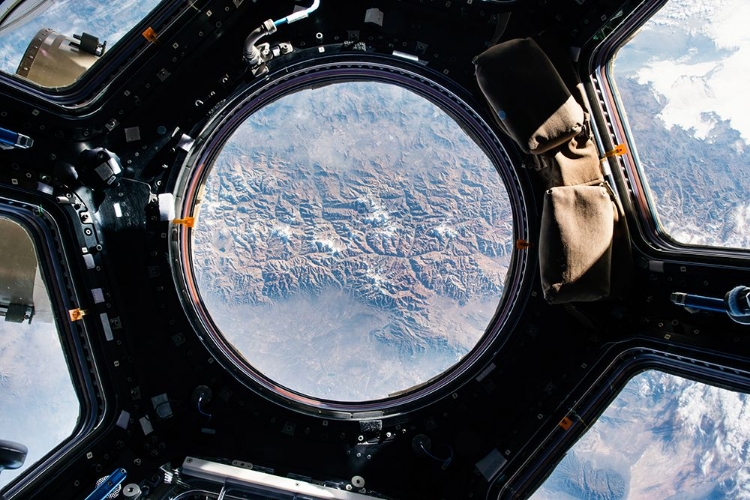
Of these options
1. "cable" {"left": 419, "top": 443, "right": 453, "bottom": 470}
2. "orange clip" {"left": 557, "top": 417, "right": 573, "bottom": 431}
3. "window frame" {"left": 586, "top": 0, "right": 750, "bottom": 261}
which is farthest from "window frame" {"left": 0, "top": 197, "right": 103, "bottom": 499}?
"window frame" {"left": 586, "top": 0, "right": 750, "bottom": 261}

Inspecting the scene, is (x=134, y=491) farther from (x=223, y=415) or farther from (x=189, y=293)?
(x=189, y=293)

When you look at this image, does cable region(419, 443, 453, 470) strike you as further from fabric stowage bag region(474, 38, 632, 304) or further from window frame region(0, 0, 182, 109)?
window frame region(0, 0, 182, 109)

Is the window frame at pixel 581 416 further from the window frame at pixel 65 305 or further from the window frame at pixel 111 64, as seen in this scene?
the window frame at pixel 111 64

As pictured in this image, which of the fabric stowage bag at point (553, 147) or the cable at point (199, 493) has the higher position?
the fabric stowage bag at point (553, 147)

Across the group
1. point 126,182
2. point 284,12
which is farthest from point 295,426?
point 284,12

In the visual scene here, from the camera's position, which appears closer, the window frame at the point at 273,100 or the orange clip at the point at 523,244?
the window frame at the point at 273,100

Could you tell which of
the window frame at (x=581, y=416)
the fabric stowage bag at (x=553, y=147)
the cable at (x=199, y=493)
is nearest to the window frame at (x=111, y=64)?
the fabric stowage bag at (x=553, y=147)
